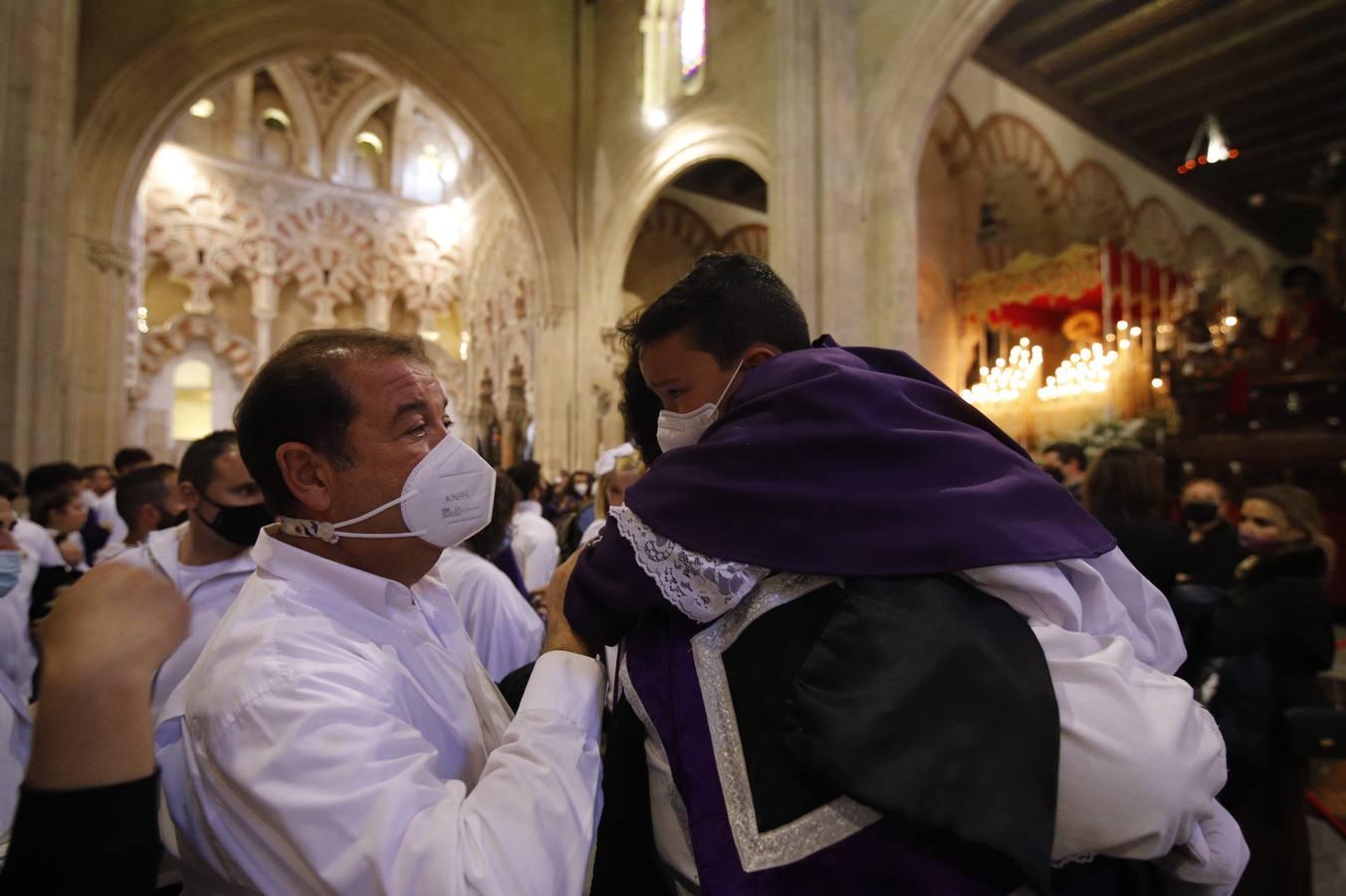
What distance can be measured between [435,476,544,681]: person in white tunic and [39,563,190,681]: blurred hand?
1.90 m

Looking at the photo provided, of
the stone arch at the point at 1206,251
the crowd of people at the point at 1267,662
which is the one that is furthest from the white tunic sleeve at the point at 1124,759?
the stone arch at the point at 1206,251

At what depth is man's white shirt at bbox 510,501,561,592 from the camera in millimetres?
4736

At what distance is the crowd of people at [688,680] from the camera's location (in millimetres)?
837

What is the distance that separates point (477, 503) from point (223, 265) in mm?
19832

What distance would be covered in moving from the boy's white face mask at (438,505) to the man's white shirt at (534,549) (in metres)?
3.28

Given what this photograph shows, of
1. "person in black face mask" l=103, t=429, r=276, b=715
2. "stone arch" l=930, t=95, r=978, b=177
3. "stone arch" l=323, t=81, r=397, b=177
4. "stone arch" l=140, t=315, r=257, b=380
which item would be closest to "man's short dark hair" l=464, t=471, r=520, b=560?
"person in black face mask" l=103, t=429, r=276, b=715

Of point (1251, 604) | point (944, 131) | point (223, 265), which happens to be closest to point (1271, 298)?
point (944, 131)

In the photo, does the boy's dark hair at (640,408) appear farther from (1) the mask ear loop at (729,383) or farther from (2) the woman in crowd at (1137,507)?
(2) the woman in crowd at (1137,507)

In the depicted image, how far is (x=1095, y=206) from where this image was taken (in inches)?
582

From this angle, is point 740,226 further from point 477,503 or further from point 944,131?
point 477,503

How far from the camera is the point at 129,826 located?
0.82 m

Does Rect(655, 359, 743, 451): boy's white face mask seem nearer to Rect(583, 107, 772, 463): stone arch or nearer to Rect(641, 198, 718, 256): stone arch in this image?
Rect(583, 107, 772, 463): stone arch

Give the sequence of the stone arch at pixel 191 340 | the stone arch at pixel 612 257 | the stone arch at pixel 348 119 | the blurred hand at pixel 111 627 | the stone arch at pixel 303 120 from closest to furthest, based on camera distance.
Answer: the blurred hand at pixel 111 627 < the stone arch at pixel 612 257 < the stone arch at pixel 191 340 < the stone arch at pixel 303 120 < the stone arch at pixel 348 119

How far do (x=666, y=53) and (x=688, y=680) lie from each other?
45.1ft
